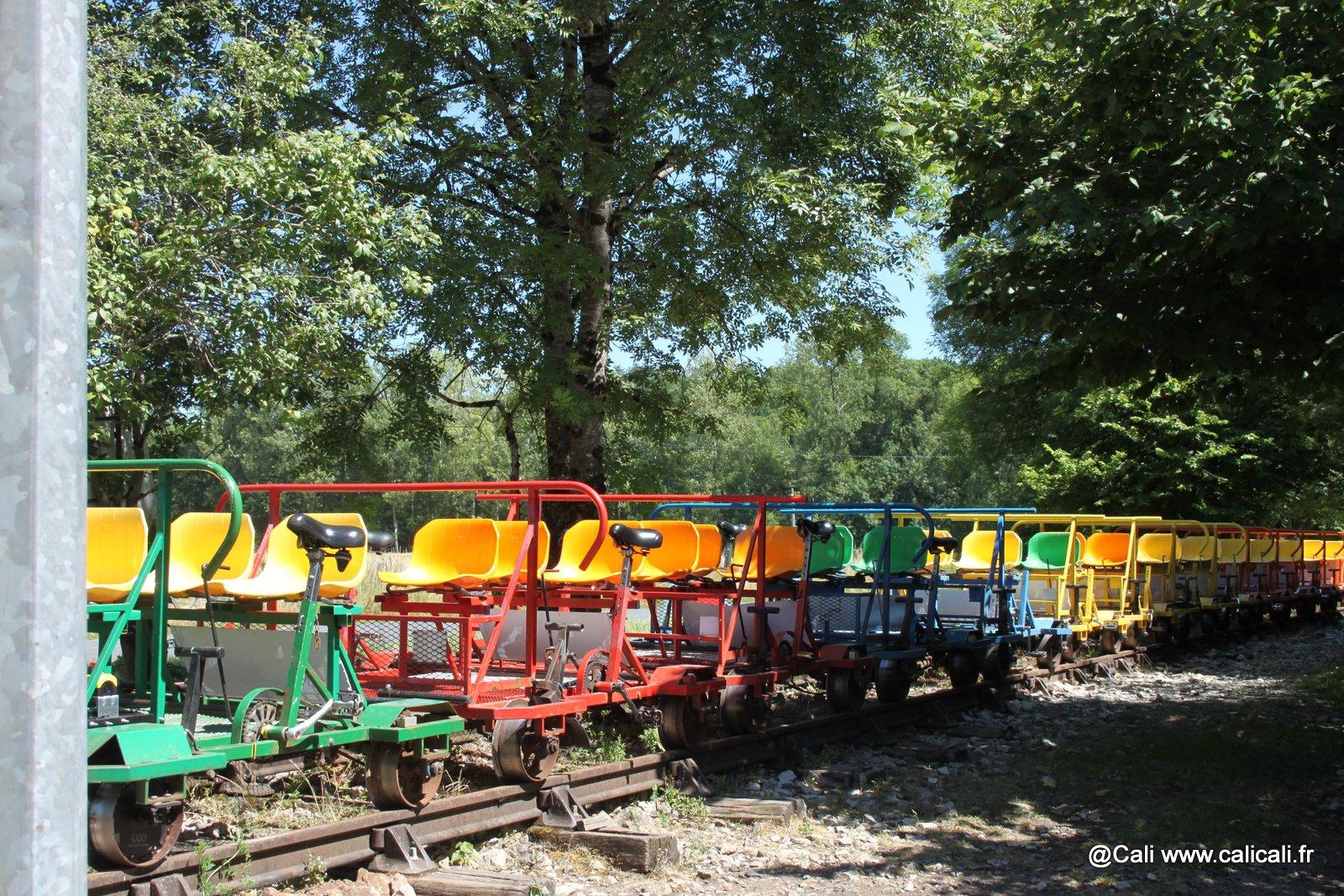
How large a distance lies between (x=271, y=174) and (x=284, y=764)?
18.8 ft

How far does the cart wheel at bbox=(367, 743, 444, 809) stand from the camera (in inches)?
267

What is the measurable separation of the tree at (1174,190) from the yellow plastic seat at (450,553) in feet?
12.7

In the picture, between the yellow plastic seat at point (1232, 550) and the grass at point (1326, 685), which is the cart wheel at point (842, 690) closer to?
the grass at point (1326, 685)

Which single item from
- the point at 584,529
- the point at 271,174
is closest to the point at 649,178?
the point at 271,174

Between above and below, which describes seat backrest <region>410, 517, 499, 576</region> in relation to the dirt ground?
above

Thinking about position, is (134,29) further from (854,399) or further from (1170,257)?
(854,399)

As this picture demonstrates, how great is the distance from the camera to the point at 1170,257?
9.23 m

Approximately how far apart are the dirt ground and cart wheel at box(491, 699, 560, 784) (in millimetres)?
381

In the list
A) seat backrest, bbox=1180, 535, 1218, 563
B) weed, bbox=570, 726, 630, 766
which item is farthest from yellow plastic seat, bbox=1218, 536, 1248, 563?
weed, bbox=570, 726, 630, 766

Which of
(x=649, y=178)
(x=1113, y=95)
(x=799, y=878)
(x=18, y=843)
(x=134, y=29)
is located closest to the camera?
(x=18, y=843)

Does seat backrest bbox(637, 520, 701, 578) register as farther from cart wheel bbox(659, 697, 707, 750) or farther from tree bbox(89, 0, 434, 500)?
tree bbox(89, 0, 434, 500)

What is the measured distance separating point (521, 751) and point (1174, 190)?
5.77m

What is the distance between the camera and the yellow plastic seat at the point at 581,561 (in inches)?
380

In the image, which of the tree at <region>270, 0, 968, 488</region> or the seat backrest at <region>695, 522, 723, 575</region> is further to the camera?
the tree at <region>270, 0, 968, 488</region>
